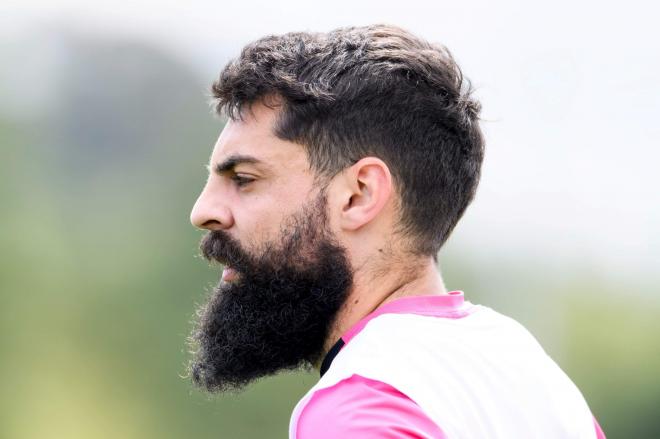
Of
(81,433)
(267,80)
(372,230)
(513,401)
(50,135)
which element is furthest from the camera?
(50,135)

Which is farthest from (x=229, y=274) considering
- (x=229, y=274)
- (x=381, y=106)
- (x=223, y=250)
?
(x=381, y=106)

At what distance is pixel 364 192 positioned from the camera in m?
3.15

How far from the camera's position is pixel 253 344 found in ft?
11.1

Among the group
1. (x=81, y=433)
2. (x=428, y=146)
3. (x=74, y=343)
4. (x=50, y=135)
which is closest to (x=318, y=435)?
(x=428, y=146)

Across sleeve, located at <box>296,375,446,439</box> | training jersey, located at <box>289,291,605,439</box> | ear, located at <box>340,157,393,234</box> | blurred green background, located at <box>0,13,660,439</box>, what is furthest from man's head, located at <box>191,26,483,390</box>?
blurred green background, located at <box>0,13,660,439</box>

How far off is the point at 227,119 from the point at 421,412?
51.0 inches

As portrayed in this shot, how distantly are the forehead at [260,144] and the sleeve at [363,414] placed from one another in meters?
0.82

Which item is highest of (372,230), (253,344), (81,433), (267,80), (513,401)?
(267,80)

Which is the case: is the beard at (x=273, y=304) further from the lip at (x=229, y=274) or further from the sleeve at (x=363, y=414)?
the sleeve at (x=363, y=414)

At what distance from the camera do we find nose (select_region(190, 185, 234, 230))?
326cm

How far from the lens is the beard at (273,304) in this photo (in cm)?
315

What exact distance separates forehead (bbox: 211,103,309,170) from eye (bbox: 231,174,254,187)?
57 mm

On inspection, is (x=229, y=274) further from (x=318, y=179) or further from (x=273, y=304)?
(x=318, y=179)

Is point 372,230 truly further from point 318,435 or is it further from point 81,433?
point 81,433
